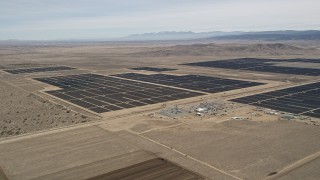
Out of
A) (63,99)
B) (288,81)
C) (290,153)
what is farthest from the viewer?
(288,81)

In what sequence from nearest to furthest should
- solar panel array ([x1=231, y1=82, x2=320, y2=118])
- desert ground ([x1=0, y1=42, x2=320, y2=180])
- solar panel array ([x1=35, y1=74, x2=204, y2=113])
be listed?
1. desert ground ([x1=0, y1=42, x2=320, y2=180])
2. solar panel array ([x1=231, y1=82, x2=320, y2=118])
3. solar panel array ([x1=35, y1=74, x2=204, y2=113])

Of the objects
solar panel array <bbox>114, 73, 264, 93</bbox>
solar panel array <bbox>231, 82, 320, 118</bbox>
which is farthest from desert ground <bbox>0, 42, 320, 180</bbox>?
solar panel array <bbox>114, 73, 264, 93</bbox>

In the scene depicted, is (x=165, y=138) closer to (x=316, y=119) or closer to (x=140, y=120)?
(x=140, y=120)

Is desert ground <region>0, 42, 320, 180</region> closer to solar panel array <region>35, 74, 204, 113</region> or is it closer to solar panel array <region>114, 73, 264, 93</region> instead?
solar panel array <region>35, 74, 204, 113</region>

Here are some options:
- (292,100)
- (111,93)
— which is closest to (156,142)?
(111,93)

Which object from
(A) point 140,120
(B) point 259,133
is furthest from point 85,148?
(B) point 259,133

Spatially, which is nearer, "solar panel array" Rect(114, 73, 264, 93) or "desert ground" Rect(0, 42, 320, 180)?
"desert ground" Rect(0, 42, 320, 180)

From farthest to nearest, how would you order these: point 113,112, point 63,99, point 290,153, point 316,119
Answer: point 63,99, point 113,112, point 316,119, point 290,153
